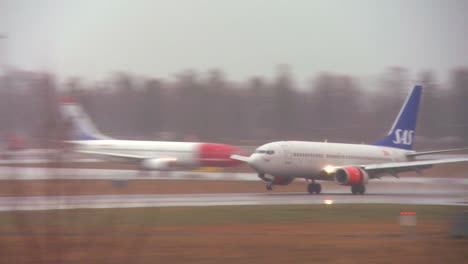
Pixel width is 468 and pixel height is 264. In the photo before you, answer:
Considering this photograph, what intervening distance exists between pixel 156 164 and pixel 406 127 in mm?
21959

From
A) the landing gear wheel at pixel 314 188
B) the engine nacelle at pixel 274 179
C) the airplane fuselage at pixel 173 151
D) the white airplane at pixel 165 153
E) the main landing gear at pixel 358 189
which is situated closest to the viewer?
the landing gear wheel at pixel 314 188

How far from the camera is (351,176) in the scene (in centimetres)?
4453

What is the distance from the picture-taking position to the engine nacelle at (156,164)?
60.6 metres

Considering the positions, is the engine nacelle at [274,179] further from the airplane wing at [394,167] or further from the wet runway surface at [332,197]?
the airplane wing at [394,167]

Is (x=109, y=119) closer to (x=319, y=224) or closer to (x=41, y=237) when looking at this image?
(x=319, y=224)

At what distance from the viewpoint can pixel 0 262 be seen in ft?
46.6

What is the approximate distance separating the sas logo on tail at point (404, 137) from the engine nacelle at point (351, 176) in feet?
30.9

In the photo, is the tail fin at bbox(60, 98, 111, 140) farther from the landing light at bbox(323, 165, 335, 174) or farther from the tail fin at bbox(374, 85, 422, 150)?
the tail fin at bbox(374, 85, 422, 150)

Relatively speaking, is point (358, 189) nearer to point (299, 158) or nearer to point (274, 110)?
point (299, 158)

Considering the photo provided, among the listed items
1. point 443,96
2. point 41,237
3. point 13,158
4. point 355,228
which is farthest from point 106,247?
point 443,96

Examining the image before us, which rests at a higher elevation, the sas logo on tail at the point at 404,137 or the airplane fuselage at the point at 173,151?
the sas logo on tail at the point at 404,137

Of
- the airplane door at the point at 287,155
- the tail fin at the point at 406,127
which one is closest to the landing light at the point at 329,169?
the airplane door at the point at 287,155

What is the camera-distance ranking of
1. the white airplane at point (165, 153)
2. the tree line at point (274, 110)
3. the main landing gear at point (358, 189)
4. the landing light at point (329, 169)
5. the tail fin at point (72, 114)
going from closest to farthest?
the tail fin at point (72, 114) → the landing light at point (329, 169) → the main landing gear at point (358, 189) → the white airplane at point (165, 153) → the tree line at point (274, 110)

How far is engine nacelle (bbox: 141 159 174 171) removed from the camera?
199 ft
